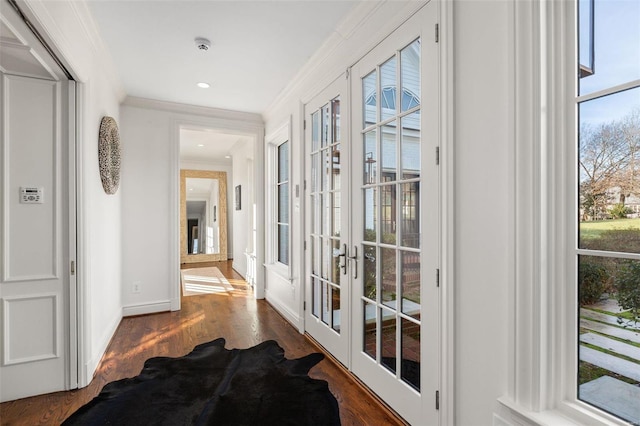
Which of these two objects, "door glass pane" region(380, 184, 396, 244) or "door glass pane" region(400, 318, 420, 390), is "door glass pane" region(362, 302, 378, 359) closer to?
"door glass pane" region(400, 318, 420, 390)

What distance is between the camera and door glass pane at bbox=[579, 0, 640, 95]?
3.39 feet

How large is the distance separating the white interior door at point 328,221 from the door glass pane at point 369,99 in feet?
0.76

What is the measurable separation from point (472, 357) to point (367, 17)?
6.62 ft

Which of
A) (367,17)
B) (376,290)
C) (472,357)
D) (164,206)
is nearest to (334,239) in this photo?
(376,290)

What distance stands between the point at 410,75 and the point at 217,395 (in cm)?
229

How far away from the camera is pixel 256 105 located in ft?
13.1

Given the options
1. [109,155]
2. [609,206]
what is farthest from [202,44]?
[609,206]

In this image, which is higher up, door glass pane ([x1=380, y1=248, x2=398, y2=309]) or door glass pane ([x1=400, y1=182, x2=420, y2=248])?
door glass pane ([x1=400, y1=182, x2=420, y2=248])

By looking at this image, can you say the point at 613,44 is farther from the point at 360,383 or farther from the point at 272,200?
the point at 272,200

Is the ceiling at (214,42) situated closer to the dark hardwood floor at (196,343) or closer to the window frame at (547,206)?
the window frame at (547,206)

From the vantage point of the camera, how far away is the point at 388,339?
1.99m

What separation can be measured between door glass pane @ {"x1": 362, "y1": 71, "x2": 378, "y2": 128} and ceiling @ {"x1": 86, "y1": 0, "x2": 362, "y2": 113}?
0.46 metres

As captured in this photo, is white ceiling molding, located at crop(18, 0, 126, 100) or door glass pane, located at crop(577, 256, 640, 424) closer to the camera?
door glass pane, located at crop(577, 256, 640, 424)

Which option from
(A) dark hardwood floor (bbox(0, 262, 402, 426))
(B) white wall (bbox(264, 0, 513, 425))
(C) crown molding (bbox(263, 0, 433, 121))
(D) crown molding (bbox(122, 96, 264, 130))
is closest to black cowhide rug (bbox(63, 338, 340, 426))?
(A) dark hardwood floor (bbox(0, 262, 402, 426))
